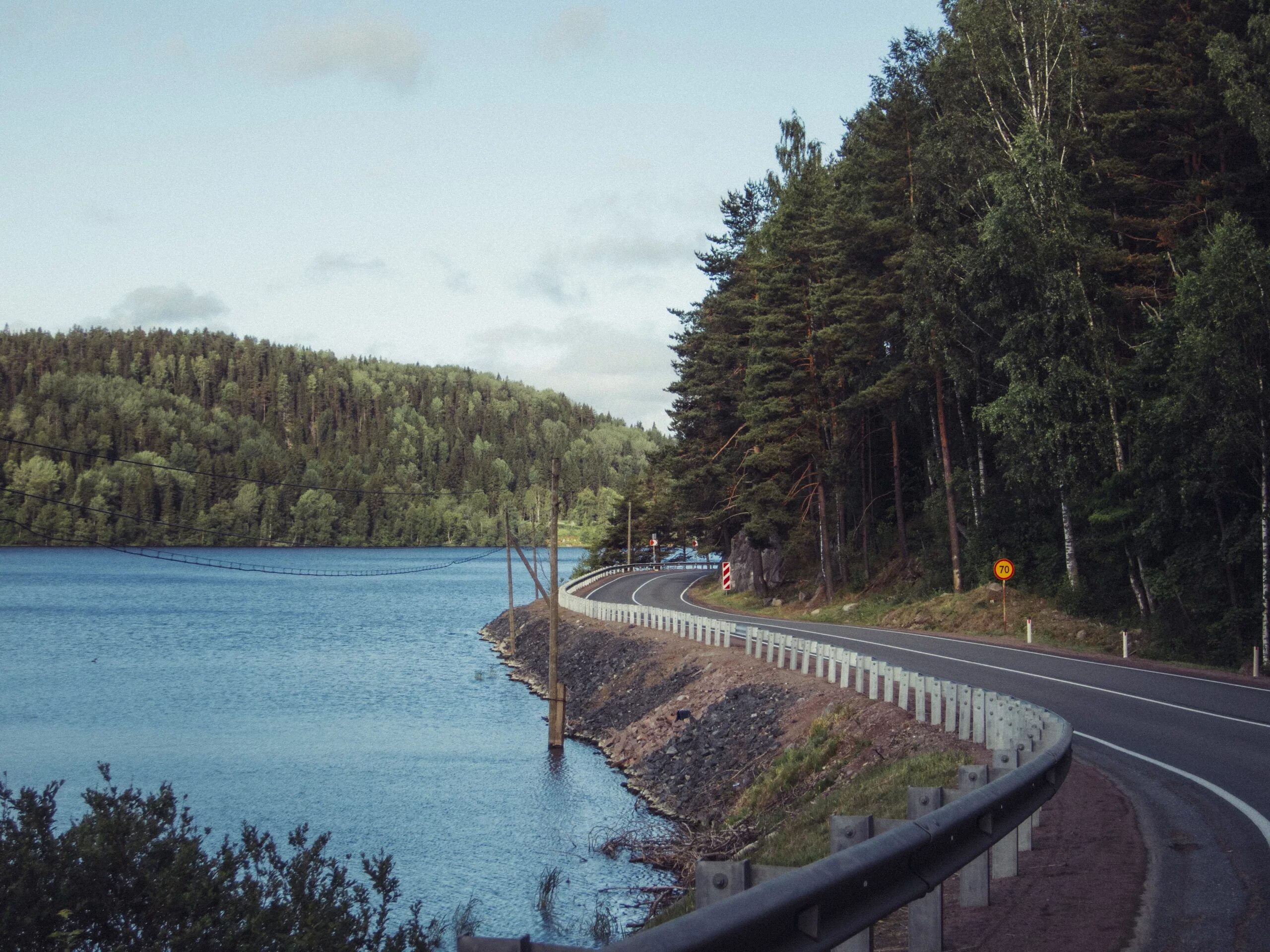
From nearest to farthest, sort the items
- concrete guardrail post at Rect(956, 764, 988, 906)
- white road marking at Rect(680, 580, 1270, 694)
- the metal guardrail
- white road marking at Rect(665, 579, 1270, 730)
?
the metal guardrail < concrete guardrail post at Rect(956, 764, 988, 906) < white road marking at Rect(665, 579, 1270, 730) < white road marking at Rect(680, 580, 1270, 694)

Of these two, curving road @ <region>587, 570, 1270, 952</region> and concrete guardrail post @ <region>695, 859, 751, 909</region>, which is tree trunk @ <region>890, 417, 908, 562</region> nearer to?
curving road @ <region>587, 570, 1270, 952</region>

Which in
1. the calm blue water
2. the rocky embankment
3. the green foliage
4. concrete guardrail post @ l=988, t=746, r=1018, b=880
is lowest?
the calm blue water

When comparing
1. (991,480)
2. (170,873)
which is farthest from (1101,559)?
(170,873)

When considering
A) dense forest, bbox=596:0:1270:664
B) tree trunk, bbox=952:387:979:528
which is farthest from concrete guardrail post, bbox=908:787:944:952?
tree trunk, bbox=952:387:979:528

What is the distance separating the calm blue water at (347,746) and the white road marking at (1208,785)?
279 inches

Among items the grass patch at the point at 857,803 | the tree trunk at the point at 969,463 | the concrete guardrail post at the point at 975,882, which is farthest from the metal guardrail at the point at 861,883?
the tree trunk at the point at 969,463

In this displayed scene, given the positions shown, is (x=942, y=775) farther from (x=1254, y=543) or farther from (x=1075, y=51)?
(x=1075, y=51)

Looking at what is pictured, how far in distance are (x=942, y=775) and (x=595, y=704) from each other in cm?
2508

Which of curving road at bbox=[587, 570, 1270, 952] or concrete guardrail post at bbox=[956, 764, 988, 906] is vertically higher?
concrete guardrail post at bbox=[956, 764, 988, 906]

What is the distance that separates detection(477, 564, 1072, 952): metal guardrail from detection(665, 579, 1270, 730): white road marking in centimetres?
1073

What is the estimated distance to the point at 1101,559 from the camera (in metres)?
31.4

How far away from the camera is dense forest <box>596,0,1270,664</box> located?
83.8ft

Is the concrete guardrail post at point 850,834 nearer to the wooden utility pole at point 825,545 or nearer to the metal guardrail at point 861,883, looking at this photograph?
the metal guardrail at point 861,883

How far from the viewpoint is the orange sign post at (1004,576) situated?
1331 inches
